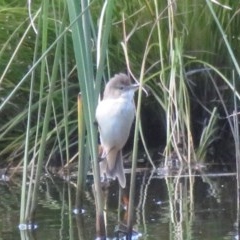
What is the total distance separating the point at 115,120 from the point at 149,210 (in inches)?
21.1

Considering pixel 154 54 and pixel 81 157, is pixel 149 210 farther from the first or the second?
pixel 154 54

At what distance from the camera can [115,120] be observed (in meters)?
4.37

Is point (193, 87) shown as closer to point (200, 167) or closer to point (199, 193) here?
point (200, 167)

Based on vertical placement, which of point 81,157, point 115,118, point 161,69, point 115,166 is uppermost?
point 161,69

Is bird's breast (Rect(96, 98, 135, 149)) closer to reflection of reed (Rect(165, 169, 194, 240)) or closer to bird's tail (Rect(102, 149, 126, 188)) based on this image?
bird's tail (Rect(102, 149, 126, 188))

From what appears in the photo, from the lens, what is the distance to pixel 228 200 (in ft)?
15.9

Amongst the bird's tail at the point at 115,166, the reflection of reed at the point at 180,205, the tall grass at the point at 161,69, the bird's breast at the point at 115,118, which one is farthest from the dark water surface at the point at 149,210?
the bird's breast at the point at 115,118

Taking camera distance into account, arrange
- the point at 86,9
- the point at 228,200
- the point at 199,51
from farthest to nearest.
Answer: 1. the point at 199,51
2. the point at 228,200
3. the point at 86,9

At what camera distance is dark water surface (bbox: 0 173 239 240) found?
4.22 m

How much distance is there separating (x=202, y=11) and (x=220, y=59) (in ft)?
0.97

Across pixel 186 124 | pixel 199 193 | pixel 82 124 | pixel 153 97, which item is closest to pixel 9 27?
pixel 153 97

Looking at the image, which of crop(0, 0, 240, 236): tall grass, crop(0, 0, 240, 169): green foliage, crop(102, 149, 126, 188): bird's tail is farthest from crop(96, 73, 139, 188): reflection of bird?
crop(0, 0, 240, 169): green foliage

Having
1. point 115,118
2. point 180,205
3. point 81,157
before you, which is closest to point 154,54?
point 180,205

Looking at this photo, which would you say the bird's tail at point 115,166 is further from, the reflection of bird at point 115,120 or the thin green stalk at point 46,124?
the thin green stalk at point 46,124
